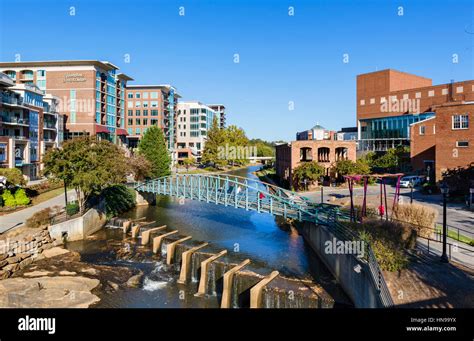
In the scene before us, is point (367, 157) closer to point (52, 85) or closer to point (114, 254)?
point (114, 254)

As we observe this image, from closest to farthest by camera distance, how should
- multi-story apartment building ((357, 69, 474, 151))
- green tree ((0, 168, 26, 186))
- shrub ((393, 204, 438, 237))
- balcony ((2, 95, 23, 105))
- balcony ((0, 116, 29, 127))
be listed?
shrub ((393, 204, 438, 237)) → green tree ((0, 168, 26, 186)) → balcony ((2, 95, 23, 105)) → balcony ((0, 116, 29, 127)) → multi-story apartment building ((357, 69, 474, 151))

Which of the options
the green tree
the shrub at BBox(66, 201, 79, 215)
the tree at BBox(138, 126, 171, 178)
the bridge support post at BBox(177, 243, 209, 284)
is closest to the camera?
the bridge support post at BBox(177, 243, 209, 284)

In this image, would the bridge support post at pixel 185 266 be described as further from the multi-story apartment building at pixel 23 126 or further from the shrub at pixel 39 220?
the multi-story apartment building at pixel 23 126

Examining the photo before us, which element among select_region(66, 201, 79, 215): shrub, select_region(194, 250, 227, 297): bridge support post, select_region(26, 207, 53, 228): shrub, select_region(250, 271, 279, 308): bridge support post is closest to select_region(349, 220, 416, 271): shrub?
select_region(250, 271, 279, 308): bridge support post

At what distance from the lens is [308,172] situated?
4272cm

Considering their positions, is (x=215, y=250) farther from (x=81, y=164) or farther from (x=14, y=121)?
(x=14, y=121)

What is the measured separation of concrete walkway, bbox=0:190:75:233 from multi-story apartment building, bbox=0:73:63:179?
848 cm

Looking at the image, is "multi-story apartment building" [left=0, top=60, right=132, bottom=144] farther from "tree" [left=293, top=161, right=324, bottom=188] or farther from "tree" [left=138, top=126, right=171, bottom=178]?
"tree" [left=293, top=161, right=324, bottom=188]

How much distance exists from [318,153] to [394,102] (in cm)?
3033

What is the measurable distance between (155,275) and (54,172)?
13.3 m

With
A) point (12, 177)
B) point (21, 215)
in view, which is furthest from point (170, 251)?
point (12, 177)

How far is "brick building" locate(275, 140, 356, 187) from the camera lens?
46312 millimetres

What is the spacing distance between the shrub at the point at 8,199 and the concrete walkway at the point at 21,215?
1272 millimetres

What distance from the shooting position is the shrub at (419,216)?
60.7 ft
